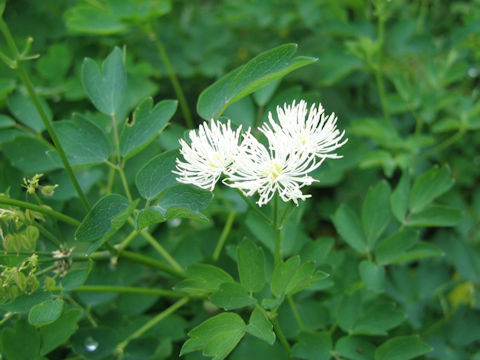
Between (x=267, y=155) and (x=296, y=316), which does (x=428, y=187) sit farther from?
(x=267, y=155)

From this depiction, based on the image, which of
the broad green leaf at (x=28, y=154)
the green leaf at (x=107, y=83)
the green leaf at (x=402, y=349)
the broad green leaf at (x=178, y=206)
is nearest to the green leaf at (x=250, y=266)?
the broad green leaf at (x=178, y=206)

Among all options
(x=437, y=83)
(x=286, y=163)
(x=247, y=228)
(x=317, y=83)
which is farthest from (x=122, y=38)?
(x=286, y=163)

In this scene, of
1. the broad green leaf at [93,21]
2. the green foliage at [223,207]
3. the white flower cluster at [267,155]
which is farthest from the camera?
the broad green leaf at [93,21]

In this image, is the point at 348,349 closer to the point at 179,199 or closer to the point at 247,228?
the point at 247,228

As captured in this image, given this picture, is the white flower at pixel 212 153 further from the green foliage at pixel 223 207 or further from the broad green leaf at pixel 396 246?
the broad green leaf at pixel 396 246

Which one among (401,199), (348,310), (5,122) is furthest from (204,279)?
(5,122)
